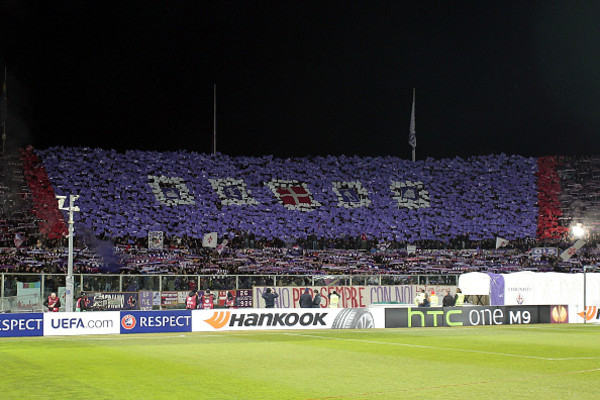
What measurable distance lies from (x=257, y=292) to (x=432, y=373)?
24791 mm

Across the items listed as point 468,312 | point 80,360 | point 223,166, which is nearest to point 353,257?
point 223,166

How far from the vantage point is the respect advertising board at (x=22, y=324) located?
2620 centimetres

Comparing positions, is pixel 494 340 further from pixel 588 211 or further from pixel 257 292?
pixel 588 211

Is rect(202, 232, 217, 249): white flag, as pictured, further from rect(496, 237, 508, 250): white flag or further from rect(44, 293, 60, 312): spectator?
rect(496, 237, 508, 250): white flag

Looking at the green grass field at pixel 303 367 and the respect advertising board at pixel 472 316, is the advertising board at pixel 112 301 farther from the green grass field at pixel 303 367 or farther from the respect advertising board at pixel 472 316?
the respect advertising board at pixel 472 316

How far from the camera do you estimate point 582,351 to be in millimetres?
19938

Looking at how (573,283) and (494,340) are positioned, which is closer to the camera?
(494,340)

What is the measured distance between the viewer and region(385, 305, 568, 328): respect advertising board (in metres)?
31.6

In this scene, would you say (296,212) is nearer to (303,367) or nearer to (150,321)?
(150,321)

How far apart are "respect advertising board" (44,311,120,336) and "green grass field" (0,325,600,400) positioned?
1316mm

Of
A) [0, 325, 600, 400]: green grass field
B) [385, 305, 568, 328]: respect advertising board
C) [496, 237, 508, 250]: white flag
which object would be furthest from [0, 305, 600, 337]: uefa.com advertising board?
[496, 237, 508, 250]: white flag

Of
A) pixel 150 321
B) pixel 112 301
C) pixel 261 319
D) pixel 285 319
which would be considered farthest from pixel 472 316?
pixel 112 301

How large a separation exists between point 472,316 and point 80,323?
59.3 feet

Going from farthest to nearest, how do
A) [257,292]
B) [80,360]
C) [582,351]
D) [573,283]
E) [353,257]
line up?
[353,257]
[573,283]
[257,292]
[582,351]
[80,360]
